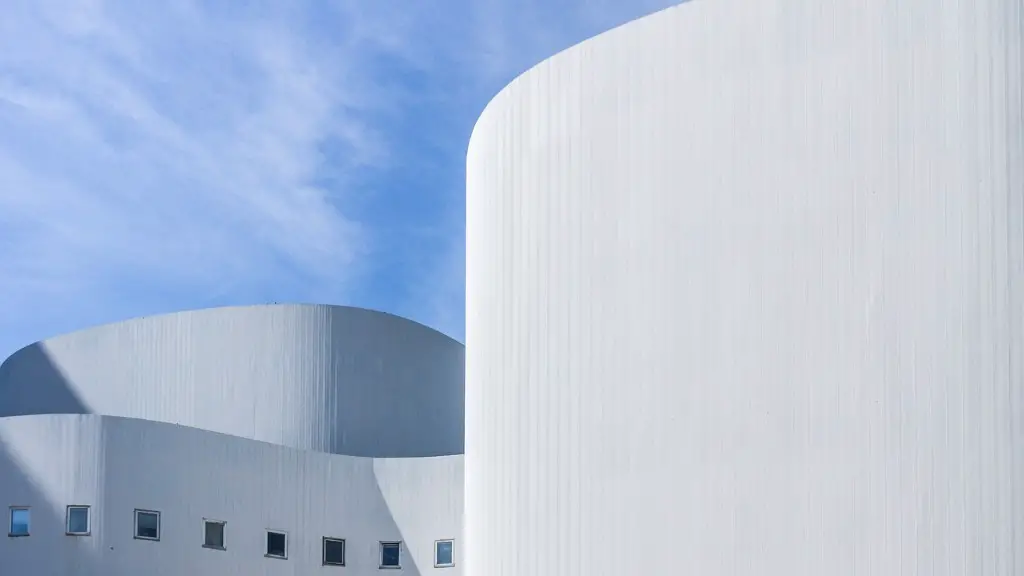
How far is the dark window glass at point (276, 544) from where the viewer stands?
73.8ft

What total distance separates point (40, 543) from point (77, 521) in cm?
64

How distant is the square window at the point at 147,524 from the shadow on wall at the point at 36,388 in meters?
6.92

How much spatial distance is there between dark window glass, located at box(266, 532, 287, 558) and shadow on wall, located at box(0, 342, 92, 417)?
7.05 metres

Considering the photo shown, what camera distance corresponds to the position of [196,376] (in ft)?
86.6

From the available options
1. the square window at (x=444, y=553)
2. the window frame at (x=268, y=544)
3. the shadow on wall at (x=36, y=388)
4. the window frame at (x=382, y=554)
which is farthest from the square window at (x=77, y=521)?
the shadow on wall at (x=36, y=388)

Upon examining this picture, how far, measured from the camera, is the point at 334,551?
23.0 meters

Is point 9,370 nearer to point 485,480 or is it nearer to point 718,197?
point 485,480

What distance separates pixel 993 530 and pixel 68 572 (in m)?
14.2

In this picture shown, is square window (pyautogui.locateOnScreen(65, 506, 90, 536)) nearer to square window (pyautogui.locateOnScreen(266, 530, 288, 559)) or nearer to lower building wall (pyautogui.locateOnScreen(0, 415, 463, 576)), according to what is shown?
lower building wall (pyautogui.locateOnScreen(0, 415, 463, 576))

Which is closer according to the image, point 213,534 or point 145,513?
point 145,513

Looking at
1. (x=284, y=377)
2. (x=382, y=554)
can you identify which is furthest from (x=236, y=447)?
(x=284, y=377)

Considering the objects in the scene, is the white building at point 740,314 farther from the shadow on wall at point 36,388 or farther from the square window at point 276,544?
the shadow on wall at point 36,388

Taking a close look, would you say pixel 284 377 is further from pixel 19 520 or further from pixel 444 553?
pixel 19 520

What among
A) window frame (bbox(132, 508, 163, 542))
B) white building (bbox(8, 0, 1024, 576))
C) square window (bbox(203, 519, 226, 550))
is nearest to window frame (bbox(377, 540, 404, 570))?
square window (bbox(203, 519, 226, 550))
